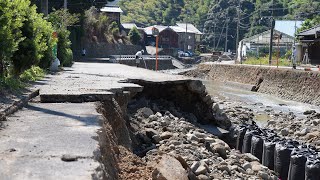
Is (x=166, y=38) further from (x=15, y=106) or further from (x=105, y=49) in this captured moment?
(x=15, y=106)

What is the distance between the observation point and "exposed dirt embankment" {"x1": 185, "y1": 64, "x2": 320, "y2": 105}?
30.3 metres

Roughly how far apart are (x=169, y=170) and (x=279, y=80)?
1214 inches

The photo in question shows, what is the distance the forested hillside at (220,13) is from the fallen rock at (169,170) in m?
67.1

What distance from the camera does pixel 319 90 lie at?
29.1 meters

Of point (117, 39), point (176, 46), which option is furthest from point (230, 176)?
point (176, 46)

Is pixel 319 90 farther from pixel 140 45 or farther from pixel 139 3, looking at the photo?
pixel 139 3

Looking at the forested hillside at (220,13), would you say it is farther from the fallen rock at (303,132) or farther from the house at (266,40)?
the fallen rock at (303,132)

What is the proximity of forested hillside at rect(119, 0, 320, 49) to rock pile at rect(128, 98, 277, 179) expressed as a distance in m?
61.2

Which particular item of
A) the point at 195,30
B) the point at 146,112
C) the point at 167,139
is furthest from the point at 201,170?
the point at 195,30

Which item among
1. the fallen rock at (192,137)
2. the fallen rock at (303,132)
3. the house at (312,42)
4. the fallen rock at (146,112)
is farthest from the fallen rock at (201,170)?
the house at (312,42)

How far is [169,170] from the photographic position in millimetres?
6430

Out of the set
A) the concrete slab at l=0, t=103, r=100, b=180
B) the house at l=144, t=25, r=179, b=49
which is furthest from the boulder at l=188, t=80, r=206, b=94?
the house at l=144, t=25, r=179, b=49

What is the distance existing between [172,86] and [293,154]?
5430 millimetres

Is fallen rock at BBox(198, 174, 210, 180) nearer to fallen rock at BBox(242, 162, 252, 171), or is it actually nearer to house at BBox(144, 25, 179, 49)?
fallen rock at BBox(242, 162, 252, 171)
